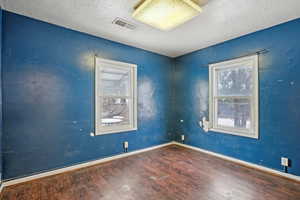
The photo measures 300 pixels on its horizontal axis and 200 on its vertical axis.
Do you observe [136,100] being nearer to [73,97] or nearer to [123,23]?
[73,97]

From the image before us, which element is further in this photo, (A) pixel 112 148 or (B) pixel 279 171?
→ (A) pixel 112 148

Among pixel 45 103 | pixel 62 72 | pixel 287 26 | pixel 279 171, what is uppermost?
pixel 287 26

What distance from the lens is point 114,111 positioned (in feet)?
10.5

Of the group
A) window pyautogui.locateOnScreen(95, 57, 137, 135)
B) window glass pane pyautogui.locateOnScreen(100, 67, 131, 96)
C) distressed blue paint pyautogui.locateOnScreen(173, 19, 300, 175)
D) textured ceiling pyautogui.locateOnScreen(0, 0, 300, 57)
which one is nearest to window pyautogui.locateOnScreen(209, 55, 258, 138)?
distressed blue paint pyautogui.locateOnScreen(173, 19, 300, 175)

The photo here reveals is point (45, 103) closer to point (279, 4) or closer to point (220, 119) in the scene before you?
point (220, 119)

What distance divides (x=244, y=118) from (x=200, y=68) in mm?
1530

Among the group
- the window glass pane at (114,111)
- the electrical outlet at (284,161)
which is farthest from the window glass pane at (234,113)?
the window glass pane at (114,111)

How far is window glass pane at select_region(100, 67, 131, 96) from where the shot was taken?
9.97ft

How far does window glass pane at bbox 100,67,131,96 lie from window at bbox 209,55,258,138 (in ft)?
→ 6.65

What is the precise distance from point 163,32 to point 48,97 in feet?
7.84

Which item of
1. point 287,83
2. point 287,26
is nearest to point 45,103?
point 287,83

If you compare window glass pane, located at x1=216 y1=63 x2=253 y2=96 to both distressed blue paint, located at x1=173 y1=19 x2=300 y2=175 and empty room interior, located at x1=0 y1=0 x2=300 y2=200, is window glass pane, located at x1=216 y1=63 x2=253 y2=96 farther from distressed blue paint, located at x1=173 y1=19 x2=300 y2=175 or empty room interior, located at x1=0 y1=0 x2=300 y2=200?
distressed blue paint, located at x1=173 y1=19 x2=300 y2=175

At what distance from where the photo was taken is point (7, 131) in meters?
2.05

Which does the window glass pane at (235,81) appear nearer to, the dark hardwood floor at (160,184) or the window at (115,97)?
the dark hardwood floor at (160,184)
